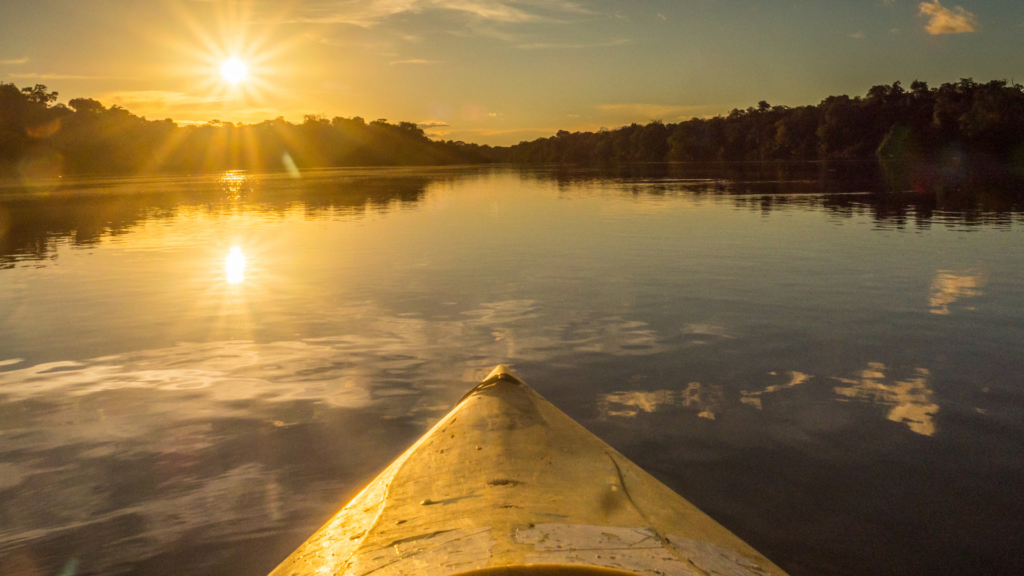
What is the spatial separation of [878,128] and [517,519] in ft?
519

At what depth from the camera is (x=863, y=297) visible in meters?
13.7

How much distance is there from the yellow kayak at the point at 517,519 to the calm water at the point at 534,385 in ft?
4.56

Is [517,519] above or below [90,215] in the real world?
below

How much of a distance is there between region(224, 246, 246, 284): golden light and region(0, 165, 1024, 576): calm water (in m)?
0.23

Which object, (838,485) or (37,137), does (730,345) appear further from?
(37,137)

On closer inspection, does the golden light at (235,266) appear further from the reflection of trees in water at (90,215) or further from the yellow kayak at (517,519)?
the yellow kayak at (517,519)

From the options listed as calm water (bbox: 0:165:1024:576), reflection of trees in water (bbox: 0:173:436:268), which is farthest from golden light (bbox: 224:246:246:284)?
reflection of trees in water (bbox: 0:173:436:268)

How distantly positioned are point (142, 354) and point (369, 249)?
38.5 feet

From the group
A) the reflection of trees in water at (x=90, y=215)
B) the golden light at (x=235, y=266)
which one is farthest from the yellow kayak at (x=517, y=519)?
the reflection of trees in water at (x=90, y=215)

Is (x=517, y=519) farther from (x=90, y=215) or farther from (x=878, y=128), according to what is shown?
(x=878, y=128)

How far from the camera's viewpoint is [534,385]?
8984mm

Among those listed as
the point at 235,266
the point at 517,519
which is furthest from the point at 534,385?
the point at 235,266

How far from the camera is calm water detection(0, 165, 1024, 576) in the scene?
18.7 ft

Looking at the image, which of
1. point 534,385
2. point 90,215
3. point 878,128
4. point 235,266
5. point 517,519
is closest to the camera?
point 517,519
